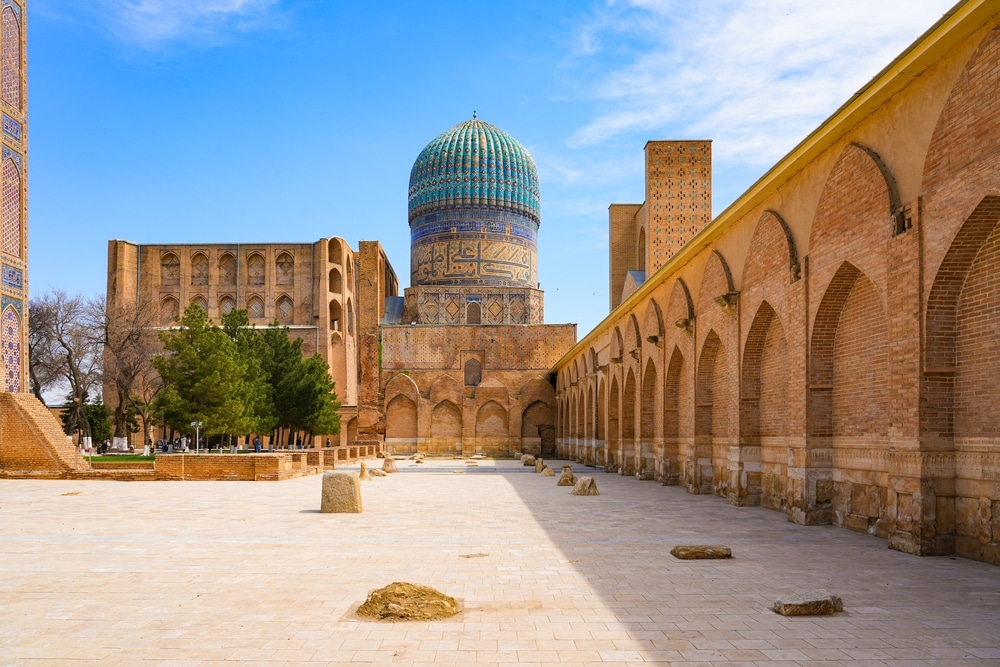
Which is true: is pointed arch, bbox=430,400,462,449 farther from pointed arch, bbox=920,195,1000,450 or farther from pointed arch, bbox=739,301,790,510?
pointed arch, bbox=920,195,1000,450

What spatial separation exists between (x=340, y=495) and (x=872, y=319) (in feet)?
22.4

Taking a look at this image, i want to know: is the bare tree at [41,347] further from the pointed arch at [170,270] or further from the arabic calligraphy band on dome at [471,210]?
the arabic calligraphy band on dome at [471,210]

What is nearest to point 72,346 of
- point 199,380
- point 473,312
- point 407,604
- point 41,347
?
point 41,347

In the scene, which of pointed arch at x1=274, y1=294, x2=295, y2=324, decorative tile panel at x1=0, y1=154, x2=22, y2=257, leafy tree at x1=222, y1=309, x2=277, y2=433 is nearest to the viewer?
decorative tile panel at x1=0, y1=154, x2=22, y2=257

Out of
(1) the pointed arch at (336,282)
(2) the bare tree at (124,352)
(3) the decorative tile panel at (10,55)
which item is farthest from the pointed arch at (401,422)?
(3) the decorative tile panel at (10,55)

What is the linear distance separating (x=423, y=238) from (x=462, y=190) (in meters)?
3.63

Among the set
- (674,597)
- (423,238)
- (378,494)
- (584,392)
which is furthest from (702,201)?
(423,238)

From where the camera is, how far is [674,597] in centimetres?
554

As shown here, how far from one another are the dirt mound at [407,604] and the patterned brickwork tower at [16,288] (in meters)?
15.5

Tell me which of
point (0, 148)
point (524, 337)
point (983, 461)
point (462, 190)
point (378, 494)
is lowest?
point (378, 494)

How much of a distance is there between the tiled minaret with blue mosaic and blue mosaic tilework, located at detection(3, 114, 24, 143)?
26.7 m

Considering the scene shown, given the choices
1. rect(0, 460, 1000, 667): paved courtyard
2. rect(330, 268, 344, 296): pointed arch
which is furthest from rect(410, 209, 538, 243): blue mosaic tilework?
rect(0, 460, 1000, 667): paved courtyard

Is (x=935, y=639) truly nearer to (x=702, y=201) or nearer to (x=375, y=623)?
(x=375, y=623)

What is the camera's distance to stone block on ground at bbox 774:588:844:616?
4.97 metres
